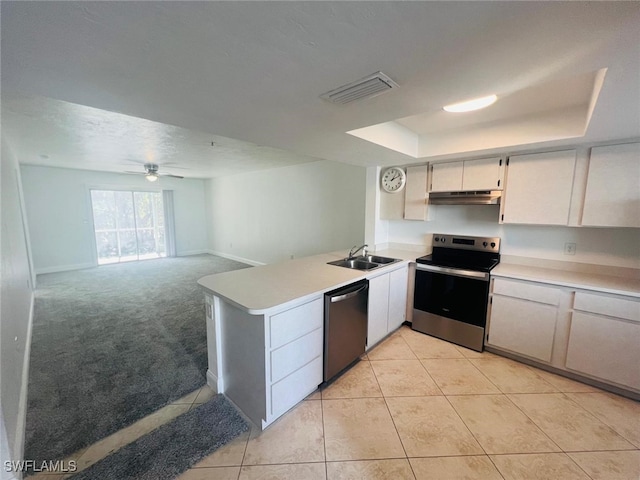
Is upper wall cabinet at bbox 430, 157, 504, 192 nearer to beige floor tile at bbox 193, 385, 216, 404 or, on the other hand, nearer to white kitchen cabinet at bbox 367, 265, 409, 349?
white kitchen cabinet at bbox 367, 265, 409, 349

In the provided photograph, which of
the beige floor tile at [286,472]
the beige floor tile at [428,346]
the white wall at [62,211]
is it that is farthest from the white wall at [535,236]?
the white wall at [62,211]

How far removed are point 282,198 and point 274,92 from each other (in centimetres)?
423

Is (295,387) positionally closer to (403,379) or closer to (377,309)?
(403,379)

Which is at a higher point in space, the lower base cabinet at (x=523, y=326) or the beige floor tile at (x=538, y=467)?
the lower base cabinet at (x=523, y=326)

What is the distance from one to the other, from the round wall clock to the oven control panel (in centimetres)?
82

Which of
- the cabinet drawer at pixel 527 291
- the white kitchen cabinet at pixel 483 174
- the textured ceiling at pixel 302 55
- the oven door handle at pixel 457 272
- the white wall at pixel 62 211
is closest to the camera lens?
the textured ceiling at pixel 302 55

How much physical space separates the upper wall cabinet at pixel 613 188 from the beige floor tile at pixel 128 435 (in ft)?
12.3

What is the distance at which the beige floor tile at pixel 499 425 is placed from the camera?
5.17ft

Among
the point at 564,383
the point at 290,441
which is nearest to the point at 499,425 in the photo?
the point at 564,383

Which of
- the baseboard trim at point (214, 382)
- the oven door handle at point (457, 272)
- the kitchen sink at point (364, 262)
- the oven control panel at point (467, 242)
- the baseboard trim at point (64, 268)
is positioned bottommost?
the baseboard trim at point (214, 382)

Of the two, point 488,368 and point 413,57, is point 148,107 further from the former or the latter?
point 488,368

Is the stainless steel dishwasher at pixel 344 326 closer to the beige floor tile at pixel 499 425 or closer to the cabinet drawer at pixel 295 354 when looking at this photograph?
the cabinet drawer at pixel 295 354

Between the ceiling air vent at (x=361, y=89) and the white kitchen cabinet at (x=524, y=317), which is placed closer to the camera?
the ceiling air vent at (x=361, y=89)

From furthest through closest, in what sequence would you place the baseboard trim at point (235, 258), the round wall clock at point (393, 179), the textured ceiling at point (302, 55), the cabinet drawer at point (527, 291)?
the baseboard trim at point (235, 258) → the round wall clock at point (393, 179) → the cabinet drawer at point (527, 291) → the textured ceiling at point (302, 55)
